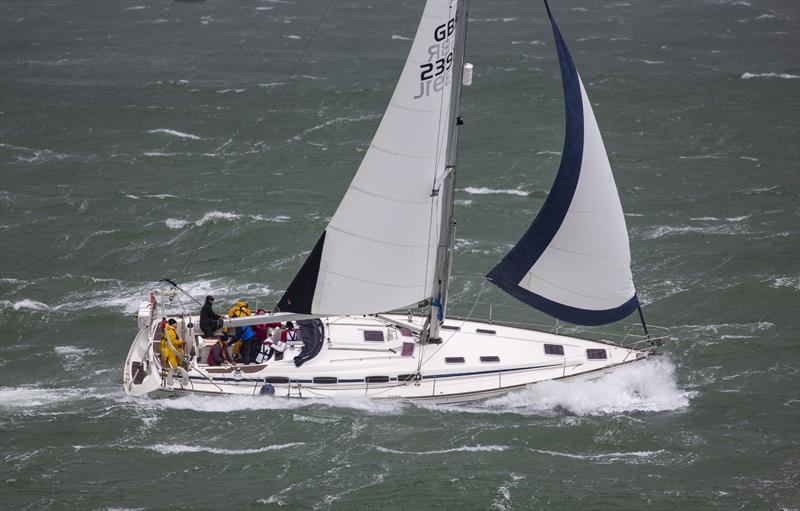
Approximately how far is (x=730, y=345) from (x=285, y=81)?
117 ft

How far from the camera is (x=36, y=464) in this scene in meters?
27.4

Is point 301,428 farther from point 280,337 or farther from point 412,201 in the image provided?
point 412,201

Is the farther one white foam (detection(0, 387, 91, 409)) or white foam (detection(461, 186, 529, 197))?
white foam (detection(461, 186, 529, 197))

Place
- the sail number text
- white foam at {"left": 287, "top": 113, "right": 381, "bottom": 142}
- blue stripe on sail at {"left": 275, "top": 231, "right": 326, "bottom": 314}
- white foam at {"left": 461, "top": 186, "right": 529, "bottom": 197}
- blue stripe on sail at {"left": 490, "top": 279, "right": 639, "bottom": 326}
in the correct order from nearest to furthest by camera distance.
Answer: the sail number text, blue stripe on sail at {"left": 275, "top": 231, "right": 326, "bottom": 314}, blue stripe on sail at {"left": 490, "top": 279, "right": 639, "bottom": 326}, white foam at {"left": 461, "top": 186, "right": 529, "bottom": 197}, white foam at {"left": 287, "top": 113, "right": 381, "bottom": 142}

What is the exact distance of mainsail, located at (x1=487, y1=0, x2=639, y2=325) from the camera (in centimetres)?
2784

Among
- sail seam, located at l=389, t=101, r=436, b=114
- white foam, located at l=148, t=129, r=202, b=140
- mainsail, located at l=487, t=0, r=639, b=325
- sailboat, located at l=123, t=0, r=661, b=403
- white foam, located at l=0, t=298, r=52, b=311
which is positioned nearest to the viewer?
sail seam, located at l=389, t=101, r=436, b=114

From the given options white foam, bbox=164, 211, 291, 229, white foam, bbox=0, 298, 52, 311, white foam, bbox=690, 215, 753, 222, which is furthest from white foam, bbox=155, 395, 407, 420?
white foam, bbox=690, 215, 753, 222

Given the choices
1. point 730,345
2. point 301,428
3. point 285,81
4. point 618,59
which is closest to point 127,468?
point 301,428

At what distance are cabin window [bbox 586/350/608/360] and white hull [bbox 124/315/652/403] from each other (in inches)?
2.4

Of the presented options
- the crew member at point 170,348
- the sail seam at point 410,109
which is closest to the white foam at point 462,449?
the crew member at point 170,348

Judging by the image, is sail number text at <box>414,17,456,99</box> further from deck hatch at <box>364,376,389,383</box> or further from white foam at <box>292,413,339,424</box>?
white foam at <box>292,413,339,424</box>

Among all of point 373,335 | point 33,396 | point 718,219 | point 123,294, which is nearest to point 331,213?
point 123,294

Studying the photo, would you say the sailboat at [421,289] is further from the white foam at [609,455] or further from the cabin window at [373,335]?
the white foam at [609,455]

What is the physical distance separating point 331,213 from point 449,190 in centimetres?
1837
